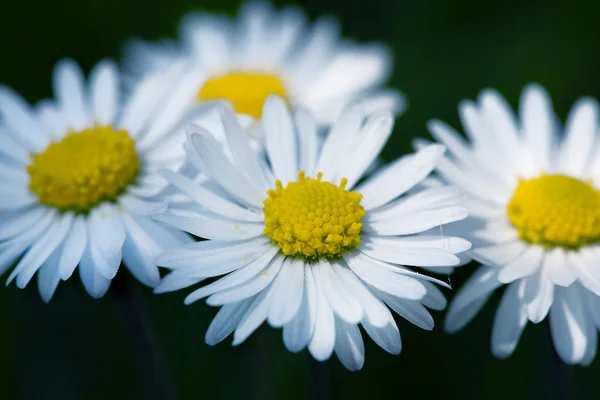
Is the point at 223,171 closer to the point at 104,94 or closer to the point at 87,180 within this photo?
the point at 87,180

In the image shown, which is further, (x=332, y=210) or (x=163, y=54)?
(x=163, y=54)

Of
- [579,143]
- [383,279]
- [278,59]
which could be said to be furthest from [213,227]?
[278,59]

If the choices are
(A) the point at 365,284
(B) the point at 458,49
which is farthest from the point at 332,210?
(B) the point at 458,49

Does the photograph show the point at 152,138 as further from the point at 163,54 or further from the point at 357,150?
the point at 163,54

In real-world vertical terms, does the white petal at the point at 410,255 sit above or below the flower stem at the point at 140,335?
below

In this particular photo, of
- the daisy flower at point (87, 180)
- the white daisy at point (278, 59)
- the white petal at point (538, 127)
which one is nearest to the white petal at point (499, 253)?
the white petal at point (538, 127)

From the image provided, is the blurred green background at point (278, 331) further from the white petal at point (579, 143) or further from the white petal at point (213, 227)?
the white petal at point (579, 143)

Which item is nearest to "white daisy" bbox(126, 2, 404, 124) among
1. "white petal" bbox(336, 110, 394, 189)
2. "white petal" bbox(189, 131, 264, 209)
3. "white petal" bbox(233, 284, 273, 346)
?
"white petal" bbox(336, 110, 394, 189)
